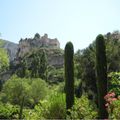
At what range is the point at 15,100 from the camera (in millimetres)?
50531

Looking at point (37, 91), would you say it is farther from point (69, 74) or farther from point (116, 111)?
point (116, 111)

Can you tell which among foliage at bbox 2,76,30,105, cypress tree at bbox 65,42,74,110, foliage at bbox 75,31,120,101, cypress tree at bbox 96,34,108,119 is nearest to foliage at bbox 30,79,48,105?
foliage at bbox 2,76,30,105

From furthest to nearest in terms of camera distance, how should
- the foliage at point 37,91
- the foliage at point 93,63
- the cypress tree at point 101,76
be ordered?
the foliage at point 37,91
the foliage at point 93,63
the cypress tree at point 101,76

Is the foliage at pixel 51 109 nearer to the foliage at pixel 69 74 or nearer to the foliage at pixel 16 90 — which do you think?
the foliage at pixel 69 74

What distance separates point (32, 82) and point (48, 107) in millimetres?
38028

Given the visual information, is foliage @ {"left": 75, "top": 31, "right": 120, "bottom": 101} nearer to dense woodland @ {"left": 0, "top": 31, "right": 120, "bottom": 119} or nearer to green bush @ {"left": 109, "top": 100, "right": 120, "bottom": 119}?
dense woodland @ {"left": 0, "top": 31, "right": 120, "bottom": 119}

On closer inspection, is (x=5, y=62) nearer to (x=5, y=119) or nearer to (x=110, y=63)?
(x=5, y=119)

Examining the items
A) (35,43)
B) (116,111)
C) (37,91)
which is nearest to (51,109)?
(116,111)

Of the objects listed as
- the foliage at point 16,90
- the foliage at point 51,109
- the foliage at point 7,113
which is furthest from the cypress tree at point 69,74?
the foliage at point 16,90

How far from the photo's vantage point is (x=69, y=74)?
23484mm

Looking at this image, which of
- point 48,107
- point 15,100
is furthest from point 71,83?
point 15,100

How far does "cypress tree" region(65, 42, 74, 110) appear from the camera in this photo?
22720 millimetres

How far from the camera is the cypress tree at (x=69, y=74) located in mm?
22720

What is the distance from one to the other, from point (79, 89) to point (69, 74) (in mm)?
13367
